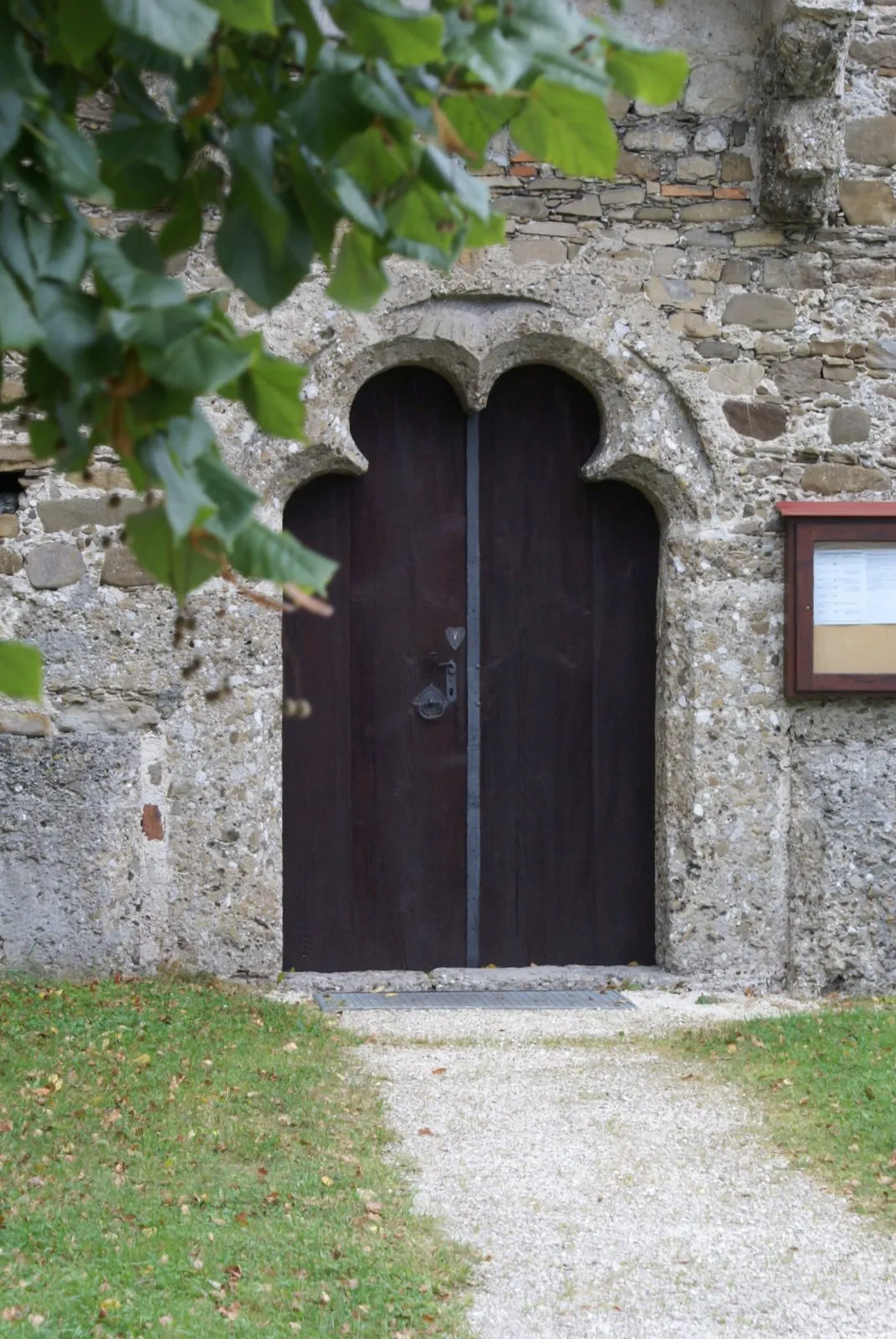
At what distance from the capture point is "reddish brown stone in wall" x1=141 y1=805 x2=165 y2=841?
5.02m

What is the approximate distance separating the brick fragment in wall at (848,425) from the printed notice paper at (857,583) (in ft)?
1.41

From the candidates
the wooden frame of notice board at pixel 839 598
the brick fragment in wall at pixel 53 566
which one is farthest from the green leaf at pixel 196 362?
the wooden frame of notice board at pixel 839 598

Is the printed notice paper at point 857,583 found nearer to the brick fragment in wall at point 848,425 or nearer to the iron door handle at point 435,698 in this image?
the brick fragment in wall at point 848,425

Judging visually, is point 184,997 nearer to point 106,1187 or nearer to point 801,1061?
point 106,1187

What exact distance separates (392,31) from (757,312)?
14.4 feet

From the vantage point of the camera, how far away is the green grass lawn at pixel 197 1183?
2.59 meters

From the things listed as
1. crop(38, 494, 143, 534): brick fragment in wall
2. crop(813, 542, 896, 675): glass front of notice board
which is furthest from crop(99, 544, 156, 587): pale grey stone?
crop(813, 542, 896, 675): glass front of notice board

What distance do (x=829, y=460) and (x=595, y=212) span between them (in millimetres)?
1292

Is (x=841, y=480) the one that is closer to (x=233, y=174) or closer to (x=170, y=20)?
(x=233, y=174)

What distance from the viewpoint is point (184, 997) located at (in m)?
4.63

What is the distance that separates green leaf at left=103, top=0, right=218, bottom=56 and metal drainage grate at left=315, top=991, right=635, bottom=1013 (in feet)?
13.6

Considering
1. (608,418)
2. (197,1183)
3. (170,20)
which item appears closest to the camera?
(170,20)

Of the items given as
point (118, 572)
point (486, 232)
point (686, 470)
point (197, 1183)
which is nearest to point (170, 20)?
point (486, 232)

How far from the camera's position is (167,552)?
119 centimetres
